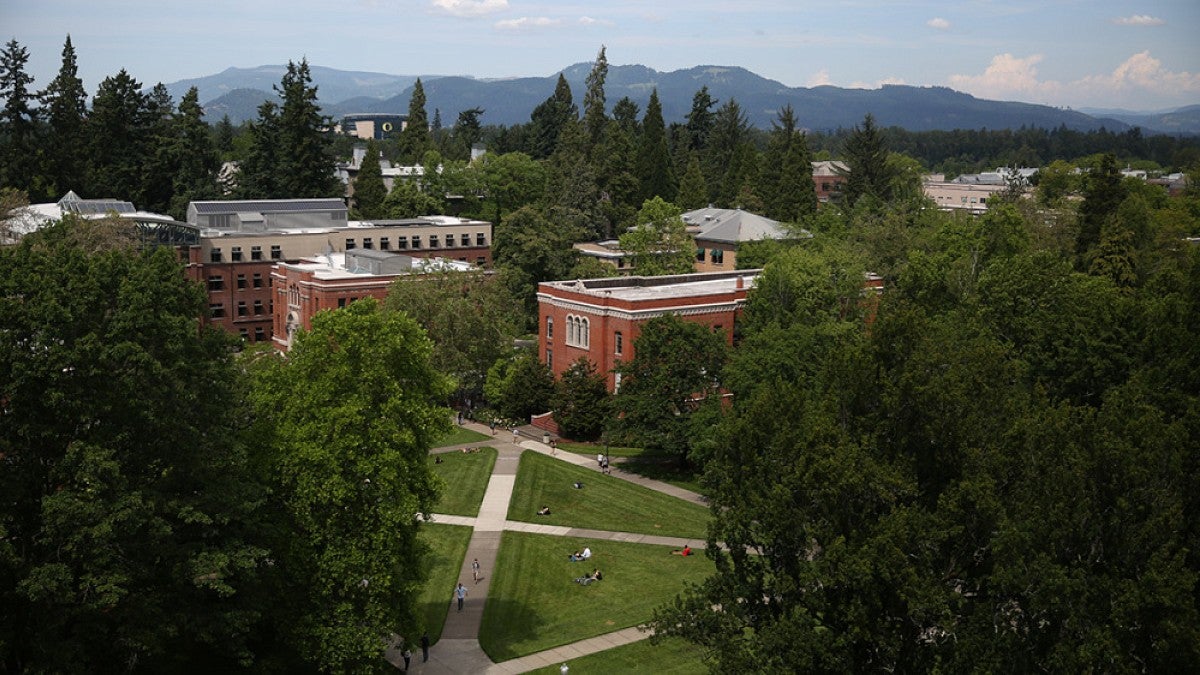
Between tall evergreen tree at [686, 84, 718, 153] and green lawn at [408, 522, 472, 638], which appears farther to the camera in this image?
tall evergreen tree at [686, 84, 718, 153]

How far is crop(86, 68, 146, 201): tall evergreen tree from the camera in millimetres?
118375

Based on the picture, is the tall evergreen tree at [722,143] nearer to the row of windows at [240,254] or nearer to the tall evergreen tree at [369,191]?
the tall evergreen tree at [369,191]

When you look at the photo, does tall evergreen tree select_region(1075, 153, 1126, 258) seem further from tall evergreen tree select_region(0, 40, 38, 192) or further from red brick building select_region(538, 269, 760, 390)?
tall evergreen tree select_region(0, 40, 38, 192)

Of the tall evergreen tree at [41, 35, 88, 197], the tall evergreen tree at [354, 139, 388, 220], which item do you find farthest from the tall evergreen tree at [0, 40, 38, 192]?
the tall evergreen tree at [354, 139, 388, 220]

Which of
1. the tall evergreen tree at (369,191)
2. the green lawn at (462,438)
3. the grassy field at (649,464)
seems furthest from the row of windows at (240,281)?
the grassy field at (649,464)

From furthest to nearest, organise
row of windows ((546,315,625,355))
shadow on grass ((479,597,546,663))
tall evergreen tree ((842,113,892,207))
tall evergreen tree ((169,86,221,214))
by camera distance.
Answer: tall evergreen tree ((842,113,892,207))
tall evergreen tree ((169,86,221,214))
row of windows ((546,315,625,355))
shadow on grass ((479,597,546,663))

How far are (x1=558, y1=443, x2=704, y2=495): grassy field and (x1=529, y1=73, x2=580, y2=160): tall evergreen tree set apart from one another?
10535cm

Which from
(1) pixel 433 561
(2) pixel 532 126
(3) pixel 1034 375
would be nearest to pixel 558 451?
(1) pixel 433 561

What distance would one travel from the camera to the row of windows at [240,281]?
9800cm

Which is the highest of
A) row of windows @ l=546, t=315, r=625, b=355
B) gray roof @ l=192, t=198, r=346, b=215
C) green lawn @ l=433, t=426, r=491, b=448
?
gray roof @ l=192, t=198, r=346, b=215

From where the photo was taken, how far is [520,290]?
96.1m

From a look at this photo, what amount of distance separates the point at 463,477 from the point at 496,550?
11.1m

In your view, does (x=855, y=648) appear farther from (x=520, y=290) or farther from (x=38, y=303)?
(x=520, y=290)

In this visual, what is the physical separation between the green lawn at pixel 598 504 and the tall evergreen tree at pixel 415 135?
93754mm
